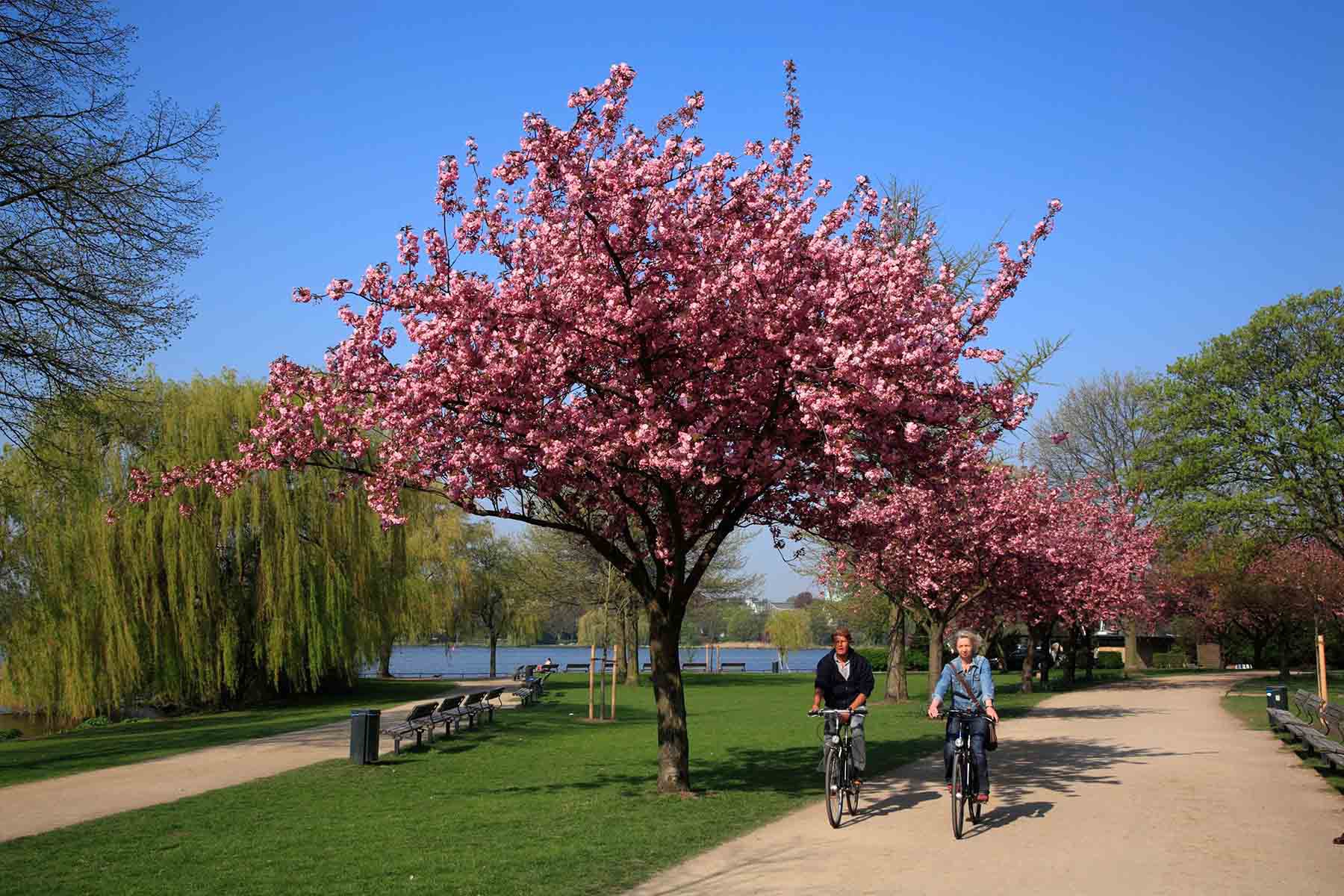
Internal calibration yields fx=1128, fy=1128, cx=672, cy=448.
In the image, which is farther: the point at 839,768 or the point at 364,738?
the point at 364,738

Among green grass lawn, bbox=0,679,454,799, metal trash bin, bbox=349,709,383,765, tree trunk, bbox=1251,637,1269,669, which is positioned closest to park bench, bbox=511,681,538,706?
green grass lawn, bbox=0,679,454,799

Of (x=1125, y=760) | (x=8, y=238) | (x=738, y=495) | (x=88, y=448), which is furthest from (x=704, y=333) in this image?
(x=88, y=448)

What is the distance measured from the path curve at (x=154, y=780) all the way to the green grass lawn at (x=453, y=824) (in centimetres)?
57

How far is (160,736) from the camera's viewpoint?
23312 mm

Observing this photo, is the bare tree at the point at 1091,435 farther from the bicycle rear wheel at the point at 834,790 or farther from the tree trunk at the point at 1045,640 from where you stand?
the bicycle rear wheel at the point at 834,790

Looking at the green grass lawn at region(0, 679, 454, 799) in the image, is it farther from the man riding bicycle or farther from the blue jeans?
the blue jeans

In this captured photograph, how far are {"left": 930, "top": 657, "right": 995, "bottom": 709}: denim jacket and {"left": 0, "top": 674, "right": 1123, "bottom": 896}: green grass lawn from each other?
176 cm

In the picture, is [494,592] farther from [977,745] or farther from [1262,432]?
[977,745]

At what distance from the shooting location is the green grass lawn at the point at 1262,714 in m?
14.2

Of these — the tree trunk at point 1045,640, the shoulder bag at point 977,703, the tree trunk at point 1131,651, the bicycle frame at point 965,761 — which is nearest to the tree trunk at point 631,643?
the tree trunk at point 1045,640

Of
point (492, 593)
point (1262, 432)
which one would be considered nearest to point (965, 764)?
point (1262, 432)

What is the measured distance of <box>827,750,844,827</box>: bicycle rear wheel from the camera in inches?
412

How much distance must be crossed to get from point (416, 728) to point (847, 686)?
9.47 meters

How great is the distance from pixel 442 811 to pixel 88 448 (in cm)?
1831
